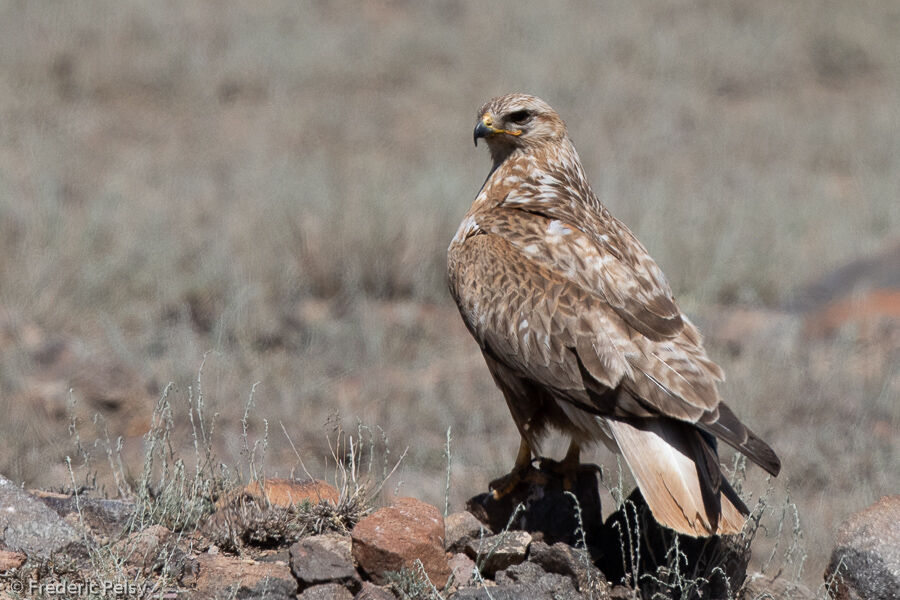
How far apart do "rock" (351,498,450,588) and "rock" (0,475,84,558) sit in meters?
1.01

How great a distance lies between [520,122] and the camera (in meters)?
5.04

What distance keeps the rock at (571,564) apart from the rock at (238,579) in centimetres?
91

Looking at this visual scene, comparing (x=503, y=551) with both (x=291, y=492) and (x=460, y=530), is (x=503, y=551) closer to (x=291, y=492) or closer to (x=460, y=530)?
(x=460, y=530)

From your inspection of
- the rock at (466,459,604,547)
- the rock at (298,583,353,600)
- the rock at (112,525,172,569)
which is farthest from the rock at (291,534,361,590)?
the rock at (466,459,604,547)

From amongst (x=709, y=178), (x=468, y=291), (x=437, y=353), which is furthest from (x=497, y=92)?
(x=468, y=291)

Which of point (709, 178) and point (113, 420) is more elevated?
point (709, 178)

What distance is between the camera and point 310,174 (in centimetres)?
1199

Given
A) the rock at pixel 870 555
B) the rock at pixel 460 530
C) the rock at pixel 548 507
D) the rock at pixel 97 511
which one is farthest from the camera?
the rock at pixel 548 507

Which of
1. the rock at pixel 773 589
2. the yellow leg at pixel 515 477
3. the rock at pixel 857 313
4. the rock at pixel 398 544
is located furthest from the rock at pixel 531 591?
the rock at pixel 857 313

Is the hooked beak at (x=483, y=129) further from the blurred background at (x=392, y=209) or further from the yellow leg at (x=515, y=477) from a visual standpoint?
the blurred background at (x=392, y=209)

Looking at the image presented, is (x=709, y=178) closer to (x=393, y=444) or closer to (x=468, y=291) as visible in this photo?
(x=393, y=444)

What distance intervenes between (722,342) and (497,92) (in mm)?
8872

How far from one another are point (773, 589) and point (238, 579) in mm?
2194

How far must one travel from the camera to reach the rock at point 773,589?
424 centimetres
